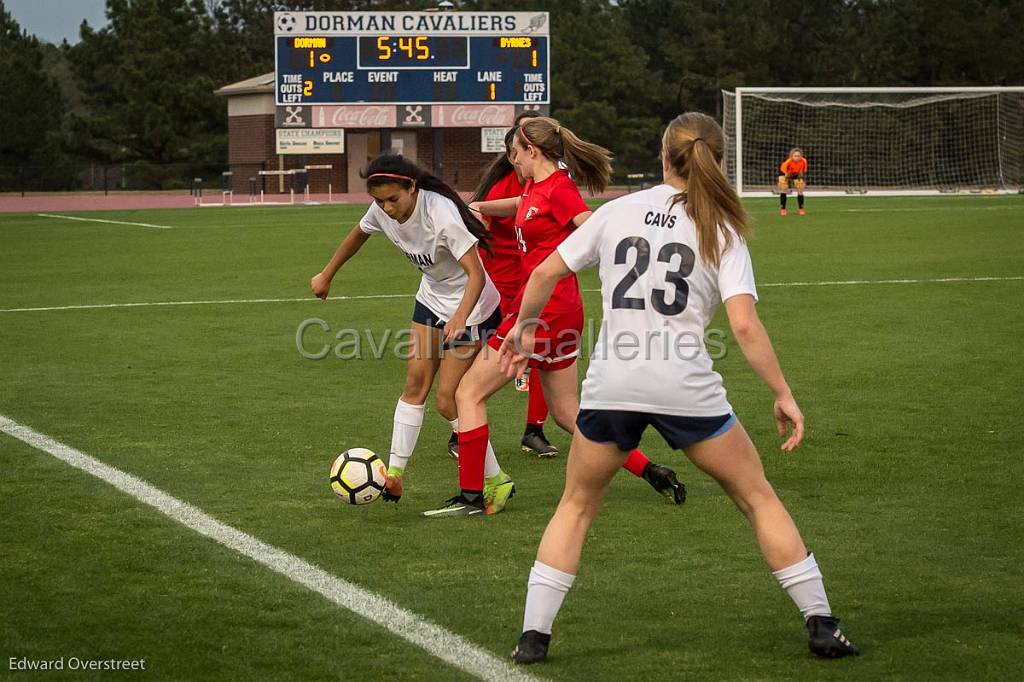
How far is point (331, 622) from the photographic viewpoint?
491 cm

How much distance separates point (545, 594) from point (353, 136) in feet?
179

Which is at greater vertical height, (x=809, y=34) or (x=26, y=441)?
(x=809, y=34)

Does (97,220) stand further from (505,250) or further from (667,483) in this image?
(667,483)

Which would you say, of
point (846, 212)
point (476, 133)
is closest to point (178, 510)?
point (846, 212)

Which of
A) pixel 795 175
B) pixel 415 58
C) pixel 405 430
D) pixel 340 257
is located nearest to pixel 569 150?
pixel 340 257

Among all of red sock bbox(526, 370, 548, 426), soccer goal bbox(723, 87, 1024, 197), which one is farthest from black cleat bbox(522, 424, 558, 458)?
soccer goal bbox(723, 87, 1024, 197)

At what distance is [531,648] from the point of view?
445 cm

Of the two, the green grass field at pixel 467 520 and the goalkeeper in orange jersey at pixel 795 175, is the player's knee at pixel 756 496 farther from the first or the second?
the goalkeeper in orange jersey at pixel 795 175

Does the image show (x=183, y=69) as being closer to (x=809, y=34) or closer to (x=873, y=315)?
(x=809, y=34)

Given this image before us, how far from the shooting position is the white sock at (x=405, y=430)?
22.4ft

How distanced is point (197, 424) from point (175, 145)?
200 ft

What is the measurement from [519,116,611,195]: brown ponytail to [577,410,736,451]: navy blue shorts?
2072 mm

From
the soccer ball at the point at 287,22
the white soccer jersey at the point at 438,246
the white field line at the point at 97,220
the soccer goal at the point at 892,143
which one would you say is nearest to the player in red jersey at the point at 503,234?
the white soccer jersey at the point at 438,246

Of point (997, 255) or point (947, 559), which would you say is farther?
point (997, 255)
